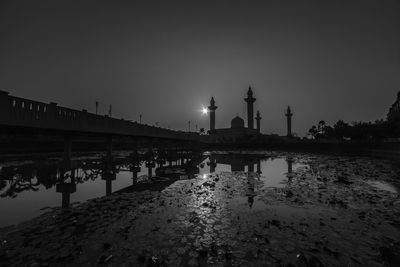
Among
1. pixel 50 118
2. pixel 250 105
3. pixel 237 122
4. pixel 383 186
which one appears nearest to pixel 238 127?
pixel 237 122

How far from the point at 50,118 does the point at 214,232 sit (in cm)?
1617

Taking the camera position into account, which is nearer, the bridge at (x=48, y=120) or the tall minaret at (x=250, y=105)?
the bridge at (x=48, y=120)

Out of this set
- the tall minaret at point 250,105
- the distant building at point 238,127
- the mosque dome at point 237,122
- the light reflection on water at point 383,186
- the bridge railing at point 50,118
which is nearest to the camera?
the light reflection on water at point 383,186

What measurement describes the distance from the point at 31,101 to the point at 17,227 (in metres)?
10.8

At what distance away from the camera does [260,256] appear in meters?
5.23

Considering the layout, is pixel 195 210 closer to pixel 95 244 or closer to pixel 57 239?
pixel 95 244

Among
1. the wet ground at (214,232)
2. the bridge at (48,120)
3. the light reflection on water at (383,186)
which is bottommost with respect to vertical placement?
the wet ground at (214,232)

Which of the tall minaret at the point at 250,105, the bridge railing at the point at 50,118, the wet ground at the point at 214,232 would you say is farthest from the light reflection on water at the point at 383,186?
the tall minaret at the point at 250,105

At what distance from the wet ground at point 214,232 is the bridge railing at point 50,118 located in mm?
7984

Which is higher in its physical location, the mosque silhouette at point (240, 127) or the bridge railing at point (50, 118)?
the mosque silhouette at point (240, 127)

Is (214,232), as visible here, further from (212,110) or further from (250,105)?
(212,110)

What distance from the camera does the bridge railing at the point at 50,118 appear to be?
13094 millimetres

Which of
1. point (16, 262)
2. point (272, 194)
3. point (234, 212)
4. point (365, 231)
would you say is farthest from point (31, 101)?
point (365, 231)

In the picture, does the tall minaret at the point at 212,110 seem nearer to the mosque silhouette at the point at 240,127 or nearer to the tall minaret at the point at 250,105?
the mosque silhouette at the point at 240,127
